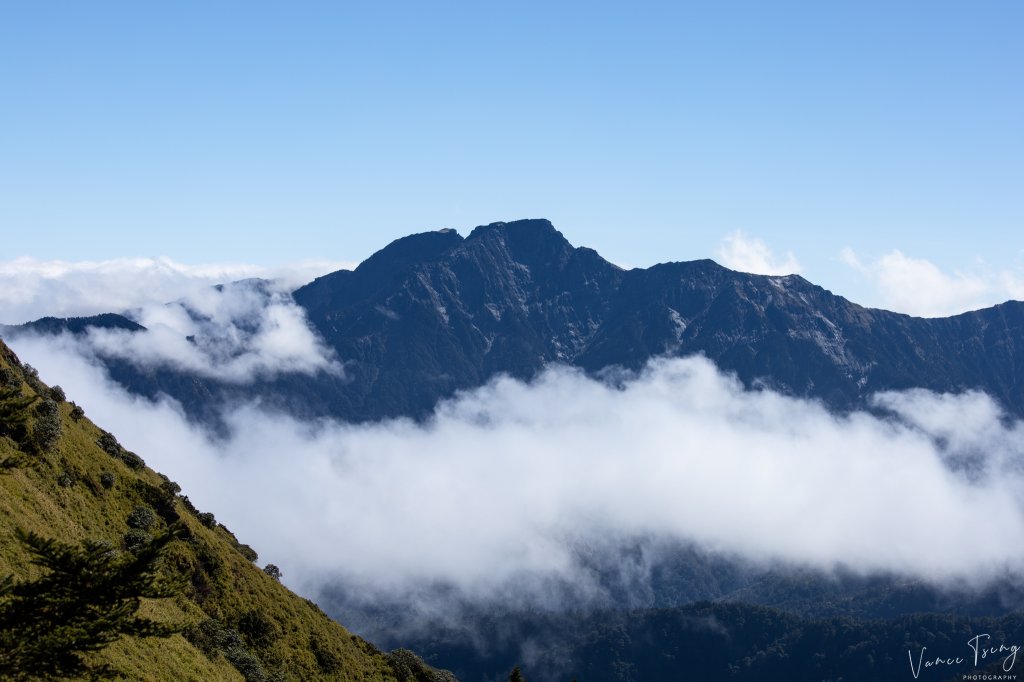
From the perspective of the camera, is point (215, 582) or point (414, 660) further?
point (414, 660)

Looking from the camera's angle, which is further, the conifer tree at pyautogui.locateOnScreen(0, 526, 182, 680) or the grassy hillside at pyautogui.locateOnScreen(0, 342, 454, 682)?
the grassy hillside at pyautogui.locateOnScreen(0, 342, 454, 682)

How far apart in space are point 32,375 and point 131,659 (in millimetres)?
63143

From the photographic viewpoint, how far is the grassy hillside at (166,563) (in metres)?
77.4

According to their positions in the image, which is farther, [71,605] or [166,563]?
[166,563]

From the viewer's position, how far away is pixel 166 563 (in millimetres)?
97750

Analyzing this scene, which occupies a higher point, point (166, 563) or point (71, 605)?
point (71, 605)

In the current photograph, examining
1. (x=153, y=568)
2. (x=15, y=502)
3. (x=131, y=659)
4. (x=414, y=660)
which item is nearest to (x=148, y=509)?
(x=15, y=502)

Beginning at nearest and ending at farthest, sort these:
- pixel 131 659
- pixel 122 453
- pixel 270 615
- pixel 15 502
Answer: pixel 131 659, pixel 15 502, pixel 270 615, pixel 122 453

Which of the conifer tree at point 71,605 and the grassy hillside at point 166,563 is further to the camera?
the grassy hillside at point 166,563

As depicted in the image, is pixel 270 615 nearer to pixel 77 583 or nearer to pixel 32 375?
pixel 32 375

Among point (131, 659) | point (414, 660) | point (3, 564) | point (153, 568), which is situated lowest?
point (414, 660)

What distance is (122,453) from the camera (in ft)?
398

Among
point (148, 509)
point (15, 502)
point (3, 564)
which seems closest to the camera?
point (3, 564)

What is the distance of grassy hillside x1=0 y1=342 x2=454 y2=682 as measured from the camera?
77.4 m
